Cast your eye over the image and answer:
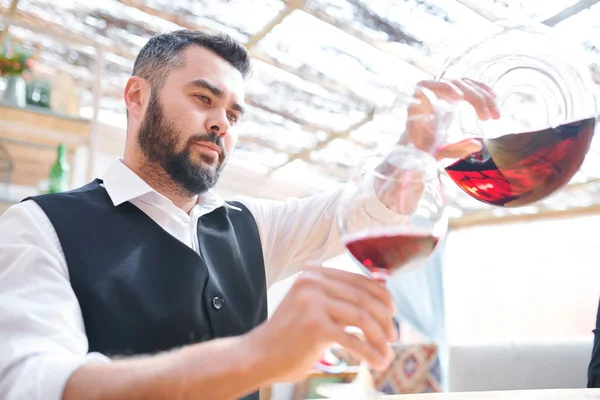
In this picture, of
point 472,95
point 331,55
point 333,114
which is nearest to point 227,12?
point 331,55

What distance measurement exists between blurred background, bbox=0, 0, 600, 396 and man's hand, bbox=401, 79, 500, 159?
0.09ft

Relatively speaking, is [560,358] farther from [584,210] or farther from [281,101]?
[584,210]

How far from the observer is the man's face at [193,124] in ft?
3.96

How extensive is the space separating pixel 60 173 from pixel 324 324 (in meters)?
2.17

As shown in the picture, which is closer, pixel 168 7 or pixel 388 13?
pixel 388 13

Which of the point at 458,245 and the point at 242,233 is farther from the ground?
the point at 242,233

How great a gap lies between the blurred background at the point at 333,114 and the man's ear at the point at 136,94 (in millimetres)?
592

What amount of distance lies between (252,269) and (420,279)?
6.32 metres

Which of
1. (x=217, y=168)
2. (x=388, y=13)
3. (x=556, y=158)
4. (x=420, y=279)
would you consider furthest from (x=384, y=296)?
(x=420, y=279)

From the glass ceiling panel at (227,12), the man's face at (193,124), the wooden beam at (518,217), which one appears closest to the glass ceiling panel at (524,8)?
the glass ceiling panel at (227,12)

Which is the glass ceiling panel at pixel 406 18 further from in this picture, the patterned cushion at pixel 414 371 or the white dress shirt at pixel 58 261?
the patterned cushion at pixel 414 371

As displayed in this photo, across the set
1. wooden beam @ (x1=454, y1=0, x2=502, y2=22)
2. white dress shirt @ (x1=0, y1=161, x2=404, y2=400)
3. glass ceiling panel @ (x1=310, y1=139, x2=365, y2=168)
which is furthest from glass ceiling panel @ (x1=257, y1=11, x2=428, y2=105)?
white dress shirt @ (x1=0, y1=161, x2=404, y2=400)

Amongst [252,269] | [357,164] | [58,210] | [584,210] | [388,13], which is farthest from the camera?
[584,210]

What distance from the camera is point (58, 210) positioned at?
959 mm
